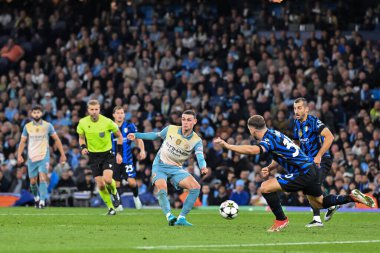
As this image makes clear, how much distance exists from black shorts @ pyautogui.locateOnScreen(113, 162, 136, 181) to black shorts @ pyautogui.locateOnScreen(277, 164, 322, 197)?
9020 mm

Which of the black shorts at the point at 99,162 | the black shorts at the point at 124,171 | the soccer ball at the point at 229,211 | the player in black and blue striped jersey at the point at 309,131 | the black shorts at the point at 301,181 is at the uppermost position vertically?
the player in black and blue striped jersey at the point at 309,131

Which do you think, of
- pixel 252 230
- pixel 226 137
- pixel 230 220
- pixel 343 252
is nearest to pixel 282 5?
pixel 226 137

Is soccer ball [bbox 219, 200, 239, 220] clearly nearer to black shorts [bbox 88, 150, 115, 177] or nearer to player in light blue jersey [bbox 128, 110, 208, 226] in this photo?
player in light blue jersey [bbox 128, 110, 208, 226]

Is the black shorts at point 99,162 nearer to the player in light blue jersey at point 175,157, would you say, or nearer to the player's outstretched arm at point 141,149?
the player's outstretched arm at point 141,149

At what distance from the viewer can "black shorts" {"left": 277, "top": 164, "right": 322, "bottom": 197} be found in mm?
16147

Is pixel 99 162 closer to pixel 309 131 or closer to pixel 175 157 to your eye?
pixel 175 157

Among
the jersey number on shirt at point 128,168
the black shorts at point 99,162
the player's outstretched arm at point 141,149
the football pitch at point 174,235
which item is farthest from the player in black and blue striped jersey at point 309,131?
the jersey number on shirt at point 128,168

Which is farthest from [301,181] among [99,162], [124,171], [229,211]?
[124,171]

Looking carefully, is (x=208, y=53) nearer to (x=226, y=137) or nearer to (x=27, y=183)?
(x=226, y=137)

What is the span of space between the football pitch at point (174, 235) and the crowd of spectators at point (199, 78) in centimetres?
824

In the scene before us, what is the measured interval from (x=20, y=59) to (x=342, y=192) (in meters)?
15.8

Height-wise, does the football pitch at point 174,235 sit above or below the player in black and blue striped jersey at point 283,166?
below

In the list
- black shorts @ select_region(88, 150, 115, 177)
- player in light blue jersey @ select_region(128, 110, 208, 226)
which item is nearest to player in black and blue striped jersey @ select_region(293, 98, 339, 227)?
player in light blue jersey @ select_region(128, 110, 208, 226)

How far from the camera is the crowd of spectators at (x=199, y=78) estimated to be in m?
28.7
